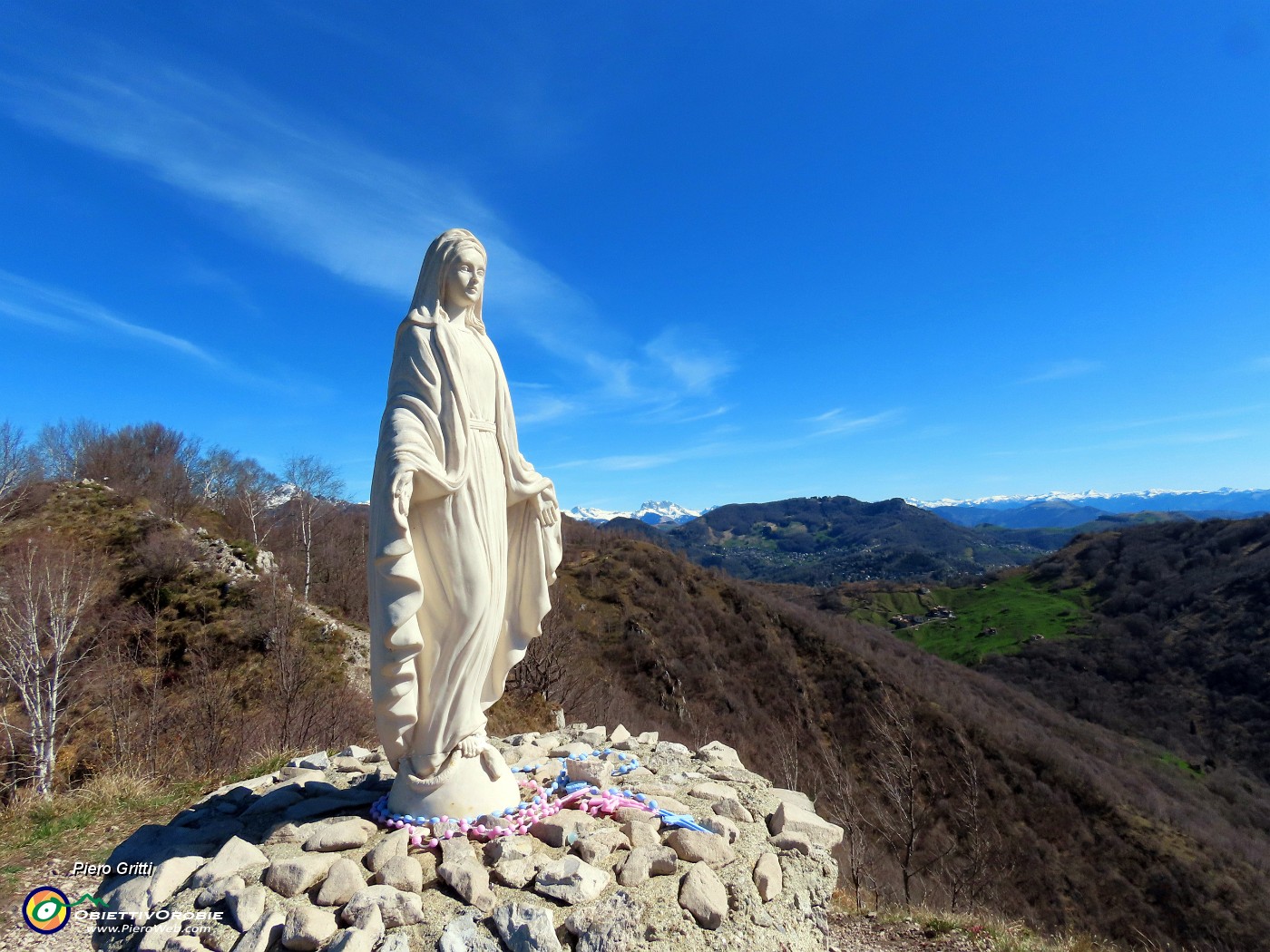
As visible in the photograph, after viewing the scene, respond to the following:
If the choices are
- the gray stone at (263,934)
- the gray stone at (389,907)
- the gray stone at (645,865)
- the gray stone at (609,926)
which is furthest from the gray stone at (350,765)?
the gray stone at (609,926)

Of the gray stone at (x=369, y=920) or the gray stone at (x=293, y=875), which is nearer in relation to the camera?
the gray stone at (x=369, y=920)

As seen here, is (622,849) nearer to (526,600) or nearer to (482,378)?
(526,600)

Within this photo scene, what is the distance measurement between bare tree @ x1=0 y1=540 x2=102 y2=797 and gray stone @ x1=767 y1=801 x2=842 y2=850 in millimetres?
14250

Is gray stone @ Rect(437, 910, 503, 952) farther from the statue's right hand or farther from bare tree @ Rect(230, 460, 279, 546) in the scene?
bare tree @ Rect(230, 460, 279, 546)

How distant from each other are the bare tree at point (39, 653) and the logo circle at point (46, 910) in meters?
10.4

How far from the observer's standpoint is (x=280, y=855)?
15.5 ft

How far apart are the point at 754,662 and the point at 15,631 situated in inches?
1678

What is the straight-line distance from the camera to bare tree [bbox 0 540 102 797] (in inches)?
607

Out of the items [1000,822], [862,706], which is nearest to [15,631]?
[1000,822]

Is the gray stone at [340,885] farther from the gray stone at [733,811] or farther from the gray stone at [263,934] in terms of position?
the gray stone at [733,811]

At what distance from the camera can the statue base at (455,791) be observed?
5.15 meters

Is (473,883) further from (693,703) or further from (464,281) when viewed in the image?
(693,703)

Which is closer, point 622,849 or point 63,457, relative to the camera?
point 622,849

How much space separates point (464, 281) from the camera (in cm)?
562
